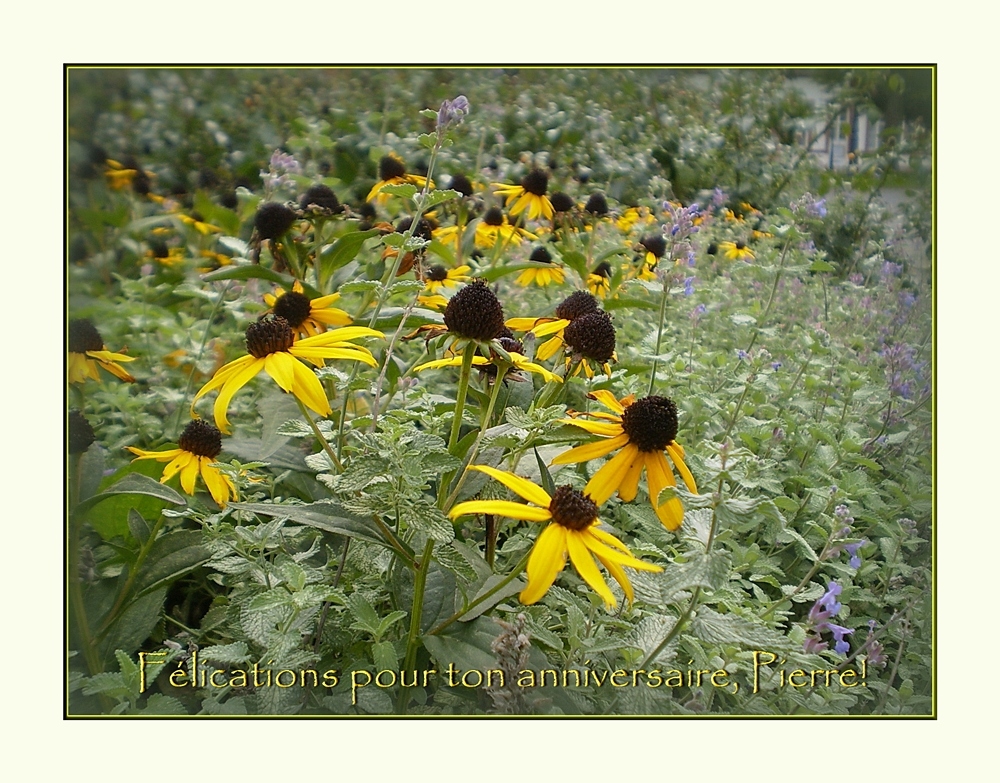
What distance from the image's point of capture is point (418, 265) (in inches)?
34.5

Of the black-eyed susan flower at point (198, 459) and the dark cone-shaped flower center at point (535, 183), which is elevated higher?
the dark cone-shaped flower center at point (535, 183)

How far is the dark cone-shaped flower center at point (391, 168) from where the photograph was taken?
4.18 feet

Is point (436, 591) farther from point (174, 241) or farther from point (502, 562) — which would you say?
point (174, 241)

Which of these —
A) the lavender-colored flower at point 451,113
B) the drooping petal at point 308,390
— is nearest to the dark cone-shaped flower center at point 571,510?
the drooping petal at point 308,390

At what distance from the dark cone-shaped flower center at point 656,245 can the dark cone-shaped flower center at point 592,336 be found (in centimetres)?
69

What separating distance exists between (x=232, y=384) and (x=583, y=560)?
349 mm

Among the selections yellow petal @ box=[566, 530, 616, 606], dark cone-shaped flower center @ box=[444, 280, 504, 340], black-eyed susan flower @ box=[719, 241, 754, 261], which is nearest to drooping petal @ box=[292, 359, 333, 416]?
dark cone-shaped flower center @ box=[444, 280, 504, 340]

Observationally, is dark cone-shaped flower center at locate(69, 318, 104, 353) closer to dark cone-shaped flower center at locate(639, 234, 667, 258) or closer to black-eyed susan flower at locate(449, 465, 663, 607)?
black-eyed susan flower at locate(449, 465, 663, 607)

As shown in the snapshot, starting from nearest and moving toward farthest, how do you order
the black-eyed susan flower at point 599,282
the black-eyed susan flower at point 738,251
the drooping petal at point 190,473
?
the drooping petal at point 190,473 < the black-eyed susan flower at point 599,282 < the black-eyed susan flower at point 738,251

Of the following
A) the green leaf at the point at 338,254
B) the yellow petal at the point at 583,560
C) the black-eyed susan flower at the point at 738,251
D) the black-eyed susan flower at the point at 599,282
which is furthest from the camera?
the black-eyed susan flower at the point at 738,251

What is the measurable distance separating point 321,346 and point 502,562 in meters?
0.32

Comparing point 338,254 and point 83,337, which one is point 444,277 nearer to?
point 338,254

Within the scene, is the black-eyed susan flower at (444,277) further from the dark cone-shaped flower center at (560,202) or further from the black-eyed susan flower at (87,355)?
the black-eyed susan flower at (87,355)
